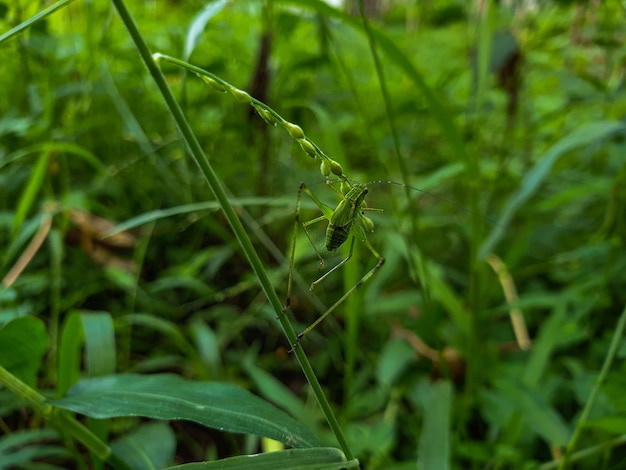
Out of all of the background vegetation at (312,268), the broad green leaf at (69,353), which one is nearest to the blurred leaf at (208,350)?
the background vegetation at (312,268)

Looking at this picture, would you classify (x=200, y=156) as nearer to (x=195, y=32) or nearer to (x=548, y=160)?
(x=195, y=32)

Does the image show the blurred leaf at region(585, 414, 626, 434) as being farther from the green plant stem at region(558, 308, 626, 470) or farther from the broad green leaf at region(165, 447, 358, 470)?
the broad green leaf at region(165, 447, 358, 470)

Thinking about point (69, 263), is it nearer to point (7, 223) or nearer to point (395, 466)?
point (7, 223)

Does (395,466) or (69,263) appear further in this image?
(69,263)

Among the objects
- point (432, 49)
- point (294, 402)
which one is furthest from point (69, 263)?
point (432, 49)

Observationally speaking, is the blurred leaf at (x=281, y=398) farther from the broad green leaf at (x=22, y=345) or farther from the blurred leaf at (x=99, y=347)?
the broad green leaf at (x=22, y=345)

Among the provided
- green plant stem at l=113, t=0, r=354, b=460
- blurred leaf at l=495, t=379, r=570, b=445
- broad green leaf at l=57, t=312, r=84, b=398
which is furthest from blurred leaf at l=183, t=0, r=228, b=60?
blurred leaf at l=495, t=379, r=570, b=445

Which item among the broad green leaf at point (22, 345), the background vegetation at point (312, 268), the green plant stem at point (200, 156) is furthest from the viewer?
the background vegetation at point (312, 268)
